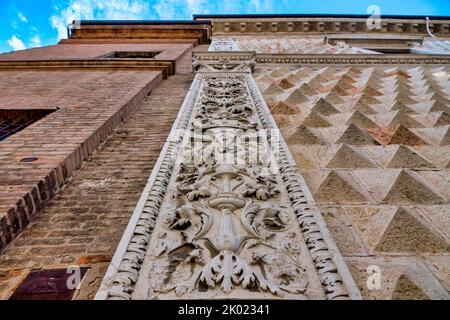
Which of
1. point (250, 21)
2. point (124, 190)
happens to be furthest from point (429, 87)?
point (250, 21)

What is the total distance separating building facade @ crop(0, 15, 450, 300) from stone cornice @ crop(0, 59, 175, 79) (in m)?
0.85

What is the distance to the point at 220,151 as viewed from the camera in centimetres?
254

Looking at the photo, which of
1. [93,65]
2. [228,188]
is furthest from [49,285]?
[93,65]

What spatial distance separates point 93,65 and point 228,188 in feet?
16.5

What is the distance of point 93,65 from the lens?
19.4 feet

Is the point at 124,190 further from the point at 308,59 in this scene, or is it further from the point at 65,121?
the point at 308,59

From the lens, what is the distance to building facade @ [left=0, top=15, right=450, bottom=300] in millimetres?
1404

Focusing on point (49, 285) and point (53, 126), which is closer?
point (49, 285)

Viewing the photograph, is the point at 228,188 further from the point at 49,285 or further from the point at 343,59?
the point at 343,59

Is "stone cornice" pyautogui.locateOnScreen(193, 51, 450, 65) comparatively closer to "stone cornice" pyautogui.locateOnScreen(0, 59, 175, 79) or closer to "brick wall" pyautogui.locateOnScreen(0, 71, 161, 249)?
"stone cornice" pyautogui.locateOnScreen(0, 59, 175, 79)

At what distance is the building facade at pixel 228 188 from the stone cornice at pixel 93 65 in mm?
852

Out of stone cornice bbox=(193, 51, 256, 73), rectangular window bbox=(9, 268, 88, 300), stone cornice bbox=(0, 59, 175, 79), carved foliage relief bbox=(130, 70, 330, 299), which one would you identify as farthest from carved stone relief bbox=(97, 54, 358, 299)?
stone cornice bbox=(0, 59, 175, 79)

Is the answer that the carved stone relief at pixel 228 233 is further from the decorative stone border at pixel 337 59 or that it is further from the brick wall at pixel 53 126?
the decorative stone border at pixel 337 59

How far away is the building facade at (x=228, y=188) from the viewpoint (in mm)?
1404
